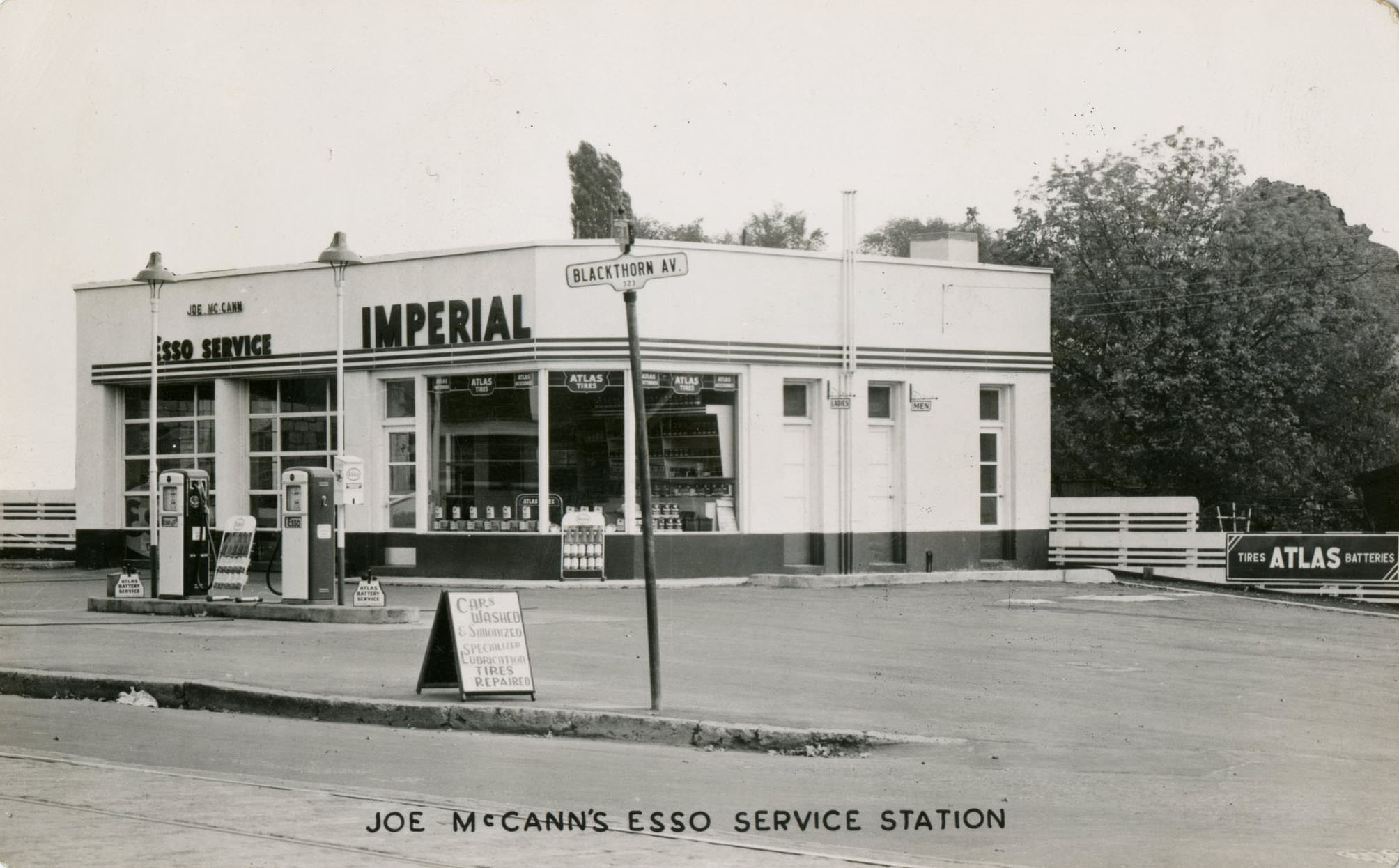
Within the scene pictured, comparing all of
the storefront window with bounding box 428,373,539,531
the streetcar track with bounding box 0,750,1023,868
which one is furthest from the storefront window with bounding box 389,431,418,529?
the streetcar track with bounding box 0,750,1023,868

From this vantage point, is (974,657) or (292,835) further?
(974,657)

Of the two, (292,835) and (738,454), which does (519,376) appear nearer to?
(738,454)

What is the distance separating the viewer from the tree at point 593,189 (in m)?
52.1

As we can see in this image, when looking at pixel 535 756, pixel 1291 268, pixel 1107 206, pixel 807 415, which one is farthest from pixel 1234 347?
pixel 535 756

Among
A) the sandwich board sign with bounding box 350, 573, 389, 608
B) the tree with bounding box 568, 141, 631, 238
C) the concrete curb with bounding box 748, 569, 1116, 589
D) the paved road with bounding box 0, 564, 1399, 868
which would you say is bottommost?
the paved road with bounding box 0, 564, 1399, 868

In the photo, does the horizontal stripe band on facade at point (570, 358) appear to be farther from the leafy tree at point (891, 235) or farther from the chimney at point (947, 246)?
the leafy tree at point (891, 235)

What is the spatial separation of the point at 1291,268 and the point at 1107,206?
4092 millimetres

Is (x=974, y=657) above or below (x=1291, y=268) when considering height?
below

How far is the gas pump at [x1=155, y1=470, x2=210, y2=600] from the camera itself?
787 inches

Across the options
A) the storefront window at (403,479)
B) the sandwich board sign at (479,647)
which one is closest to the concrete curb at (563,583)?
the storefront window at (403,479)

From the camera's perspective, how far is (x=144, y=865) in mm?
6957

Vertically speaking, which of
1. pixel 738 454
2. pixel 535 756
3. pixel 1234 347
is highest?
pixel 1234 347

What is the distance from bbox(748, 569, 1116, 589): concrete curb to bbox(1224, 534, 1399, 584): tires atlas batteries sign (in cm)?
215

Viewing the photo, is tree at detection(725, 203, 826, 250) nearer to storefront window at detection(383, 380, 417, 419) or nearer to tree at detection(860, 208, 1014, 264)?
tree at detection(860, 208, 1014, 264)
